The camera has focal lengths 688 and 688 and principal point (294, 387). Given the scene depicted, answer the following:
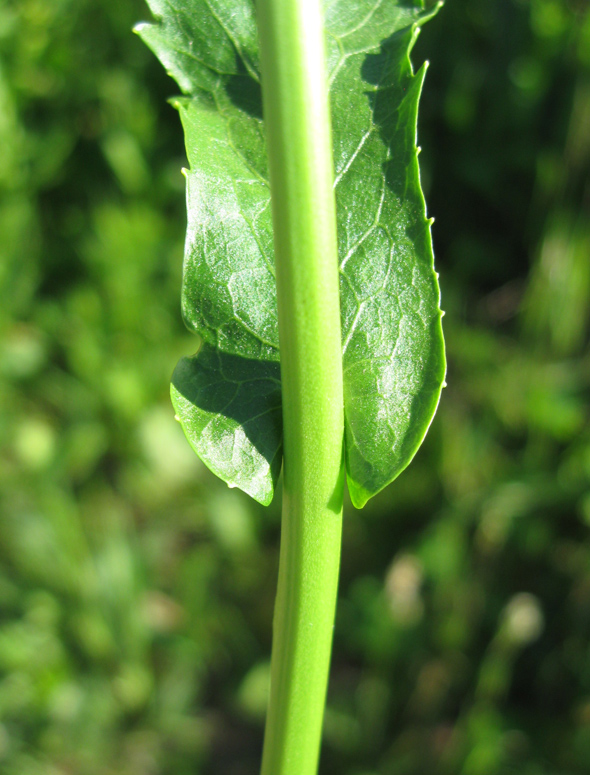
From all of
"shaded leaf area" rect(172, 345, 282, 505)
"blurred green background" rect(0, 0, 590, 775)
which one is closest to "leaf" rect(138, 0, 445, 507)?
"shaded leaf area" rect(172, 345, 282, 505)

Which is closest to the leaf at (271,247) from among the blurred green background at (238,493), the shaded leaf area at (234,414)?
the shaded leaf area at (234,414)

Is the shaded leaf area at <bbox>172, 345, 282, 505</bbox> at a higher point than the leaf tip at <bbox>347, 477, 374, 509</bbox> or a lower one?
higher

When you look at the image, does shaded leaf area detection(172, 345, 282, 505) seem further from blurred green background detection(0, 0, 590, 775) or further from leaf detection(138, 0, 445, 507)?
blurred green background detection(0, 0, 590, 775)

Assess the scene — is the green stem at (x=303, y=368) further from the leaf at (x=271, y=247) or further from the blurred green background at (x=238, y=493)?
the blurred green background at (x=238, y=493)

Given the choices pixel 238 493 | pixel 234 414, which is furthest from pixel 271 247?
pixel 238 493

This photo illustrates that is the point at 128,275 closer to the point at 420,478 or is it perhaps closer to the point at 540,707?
the point at 420,478
